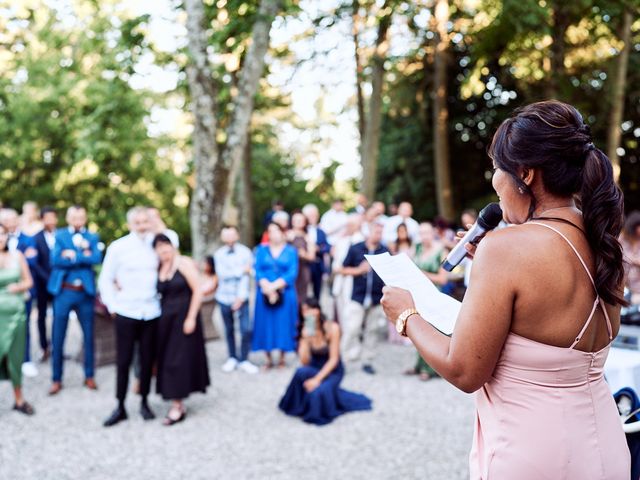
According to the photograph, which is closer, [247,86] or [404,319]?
[404,319]

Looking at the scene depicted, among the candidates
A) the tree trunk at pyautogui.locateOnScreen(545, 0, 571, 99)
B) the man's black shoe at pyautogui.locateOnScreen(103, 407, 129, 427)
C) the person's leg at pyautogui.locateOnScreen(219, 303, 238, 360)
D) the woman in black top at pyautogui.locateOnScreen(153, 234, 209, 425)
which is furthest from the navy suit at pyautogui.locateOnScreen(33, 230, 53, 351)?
the tree trunk at pyautogui.locateOnScreen(545, 0, 571, 99)

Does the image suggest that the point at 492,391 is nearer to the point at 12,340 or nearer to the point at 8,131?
the point at 12,340

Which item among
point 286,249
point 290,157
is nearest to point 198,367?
point 286,249

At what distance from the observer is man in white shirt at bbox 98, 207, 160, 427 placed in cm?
625

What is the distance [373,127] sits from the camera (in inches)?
699

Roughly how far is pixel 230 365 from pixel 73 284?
7.65ft

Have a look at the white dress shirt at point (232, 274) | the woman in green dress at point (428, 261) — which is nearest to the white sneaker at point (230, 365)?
the white dress shirt at point (232, 274)

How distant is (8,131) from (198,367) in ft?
52.2

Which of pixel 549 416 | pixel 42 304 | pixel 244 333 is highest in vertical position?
pixel 549 416

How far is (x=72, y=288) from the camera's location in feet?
24.1

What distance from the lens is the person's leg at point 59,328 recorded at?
7227 millimetres

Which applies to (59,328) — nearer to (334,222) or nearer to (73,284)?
(73,284)

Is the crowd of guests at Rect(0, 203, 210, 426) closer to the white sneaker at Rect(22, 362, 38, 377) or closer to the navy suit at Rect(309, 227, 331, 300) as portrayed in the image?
the white sneaker at Rect(22, 362, 38, 377)

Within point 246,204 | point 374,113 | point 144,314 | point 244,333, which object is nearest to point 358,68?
point 374,113
